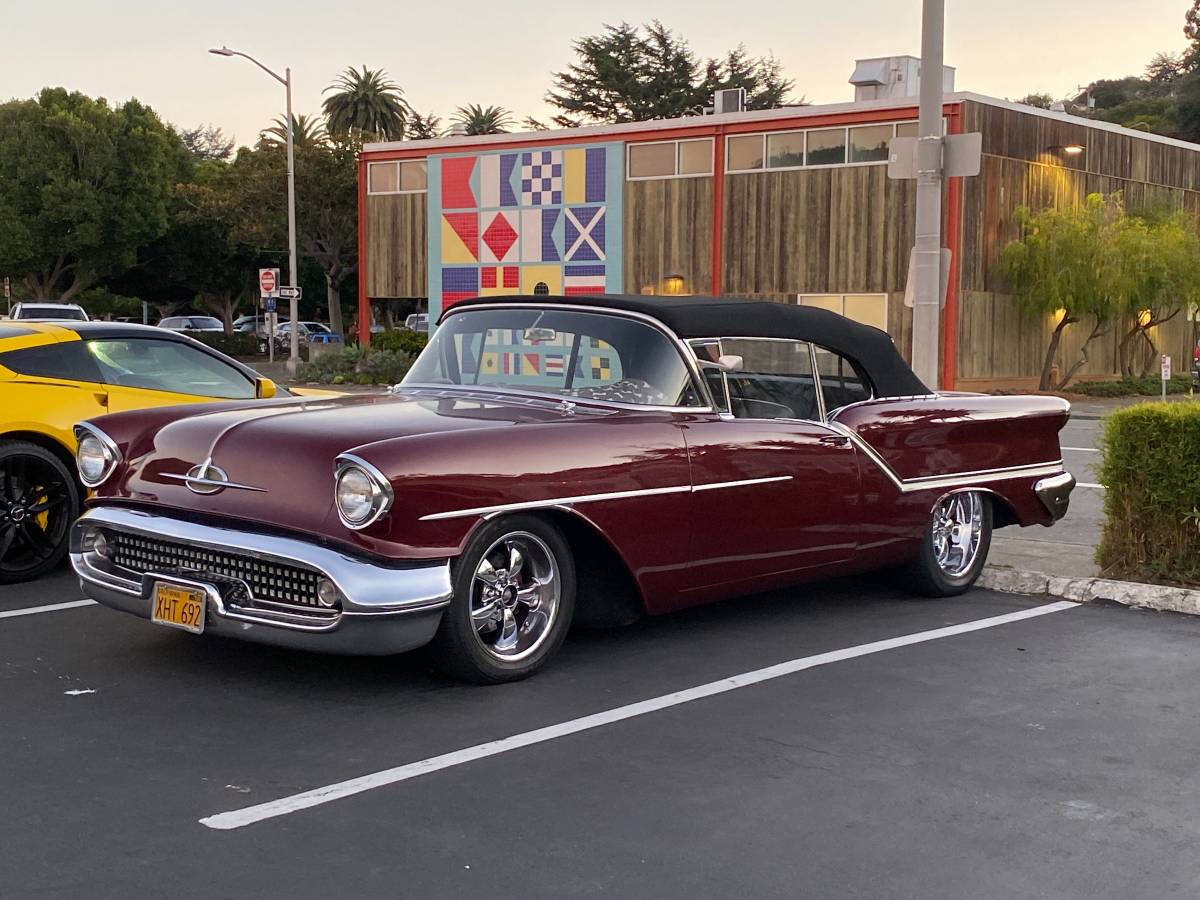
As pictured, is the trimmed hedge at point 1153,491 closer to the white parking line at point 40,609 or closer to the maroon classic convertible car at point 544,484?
the maroon classic convertible car at point 544,484

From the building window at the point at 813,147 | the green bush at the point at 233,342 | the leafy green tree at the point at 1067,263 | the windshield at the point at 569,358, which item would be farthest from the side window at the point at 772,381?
the green bush at the point at 233,342

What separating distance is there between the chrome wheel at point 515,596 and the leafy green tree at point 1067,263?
26986mm

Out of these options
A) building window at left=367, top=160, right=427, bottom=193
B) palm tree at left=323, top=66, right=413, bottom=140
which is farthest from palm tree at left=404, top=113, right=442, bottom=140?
building window at left=367, top=160, right=427, bottom=193

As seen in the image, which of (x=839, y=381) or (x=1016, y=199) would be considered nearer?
(x=839, y=381)

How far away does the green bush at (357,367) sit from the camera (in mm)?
33125

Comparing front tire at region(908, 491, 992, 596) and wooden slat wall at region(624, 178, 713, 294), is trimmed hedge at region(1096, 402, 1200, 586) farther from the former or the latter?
wooden slat wall at region(624, 178, 713, 294)

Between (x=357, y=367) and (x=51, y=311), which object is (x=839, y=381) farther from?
(x=51, y=311)

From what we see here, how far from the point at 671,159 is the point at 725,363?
95.1 feet

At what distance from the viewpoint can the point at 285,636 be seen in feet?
17.3

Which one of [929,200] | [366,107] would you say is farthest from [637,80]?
[929,200]

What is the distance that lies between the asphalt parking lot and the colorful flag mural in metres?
29.2

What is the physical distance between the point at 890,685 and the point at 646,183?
99.1ft

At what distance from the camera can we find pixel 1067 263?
30.9m

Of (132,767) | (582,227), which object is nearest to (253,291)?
(582,227)
